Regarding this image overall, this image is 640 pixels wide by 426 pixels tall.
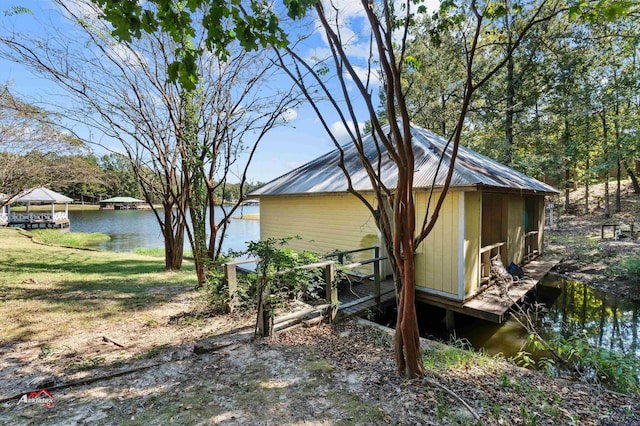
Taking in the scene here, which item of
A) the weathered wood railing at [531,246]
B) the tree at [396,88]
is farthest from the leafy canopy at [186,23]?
the weathered wood railing at [531,246]

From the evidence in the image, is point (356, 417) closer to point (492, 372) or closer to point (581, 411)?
point (492, 372)

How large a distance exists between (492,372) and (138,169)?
26.0ft

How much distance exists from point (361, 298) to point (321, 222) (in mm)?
2593

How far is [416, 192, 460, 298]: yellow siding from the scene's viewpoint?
5.50m

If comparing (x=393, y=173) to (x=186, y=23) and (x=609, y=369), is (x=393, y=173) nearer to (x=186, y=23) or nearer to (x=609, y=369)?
(x=609, y=369)

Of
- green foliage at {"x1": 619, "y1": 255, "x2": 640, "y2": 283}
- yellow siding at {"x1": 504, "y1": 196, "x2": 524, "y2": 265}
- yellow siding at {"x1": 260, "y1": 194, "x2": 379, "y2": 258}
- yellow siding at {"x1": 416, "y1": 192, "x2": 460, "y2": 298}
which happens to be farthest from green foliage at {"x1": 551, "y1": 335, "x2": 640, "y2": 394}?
green foliage at {"x1": 619, "y1": 255, "x2": 640, "y2": 283}

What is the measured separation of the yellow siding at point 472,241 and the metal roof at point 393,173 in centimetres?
51

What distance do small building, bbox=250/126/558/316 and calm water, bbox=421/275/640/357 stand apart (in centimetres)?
76

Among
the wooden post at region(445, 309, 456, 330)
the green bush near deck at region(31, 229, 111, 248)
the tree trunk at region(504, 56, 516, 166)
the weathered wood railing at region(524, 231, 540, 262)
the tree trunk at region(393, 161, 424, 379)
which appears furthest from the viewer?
the green bush near deck at region(31, 229, 111, 248)

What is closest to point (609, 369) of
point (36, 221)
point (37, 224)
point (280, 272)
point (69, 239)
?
point (280, 272)

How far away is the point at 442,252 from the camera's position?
570cm

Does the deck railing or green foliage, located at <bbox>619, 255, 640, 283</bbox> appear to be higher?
the deck railing

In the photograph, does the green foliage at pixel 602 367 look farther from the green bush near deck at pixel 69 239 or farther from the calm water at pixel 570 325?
the green bush near deck at pixel 69 239

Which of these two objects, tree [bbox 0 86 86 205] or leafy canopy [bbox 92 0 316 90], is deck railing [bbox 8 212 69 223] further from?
leafy canopy [bbox 92 0 316 90]
